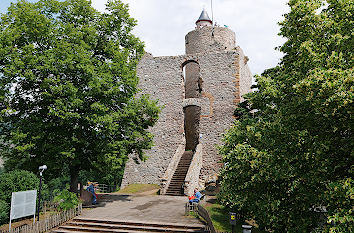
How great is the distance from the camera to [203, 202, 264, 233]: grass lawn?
9906 millimetres

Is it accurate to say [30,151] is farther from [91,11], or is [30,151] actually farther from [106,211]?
[91,11]

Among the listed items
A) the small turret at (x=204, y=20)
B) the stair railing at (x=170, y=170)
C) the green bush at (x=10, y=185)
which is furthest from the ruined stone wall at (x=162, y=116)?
the small turret at (x=204, y=20)

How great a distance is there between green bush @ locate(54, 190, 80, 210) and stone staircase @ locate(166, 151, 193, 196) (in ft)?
24.4

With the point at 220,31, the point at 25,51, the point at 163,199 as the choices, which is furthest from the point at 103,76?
the point at 220,31

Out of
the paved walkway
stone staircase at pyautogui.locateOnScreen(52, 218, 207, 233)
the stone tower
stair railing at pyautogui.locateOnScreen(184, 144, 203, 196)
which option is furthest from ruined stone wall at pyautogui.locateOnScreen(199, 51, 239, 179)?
stone staircase at pyautogui.locateOnScreen(52, 218, 207, 233)

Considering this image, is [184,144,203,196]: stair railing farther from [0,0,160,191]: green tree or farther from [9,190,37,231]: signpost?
[9,190,37,231]: signpost

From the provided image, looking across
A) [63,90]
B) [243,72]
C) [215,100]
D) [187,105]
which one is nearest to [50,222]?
[63,90]

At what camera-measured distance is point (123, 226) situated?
1058cm

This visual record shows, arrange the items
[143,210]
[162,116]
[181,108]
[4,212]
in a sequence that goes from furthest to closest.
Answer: [162,116]
[181,108]
[143,210]
[4,212]

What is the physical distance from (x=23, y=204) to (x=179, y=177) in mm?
11343

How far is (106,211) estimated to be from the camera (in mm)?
12945

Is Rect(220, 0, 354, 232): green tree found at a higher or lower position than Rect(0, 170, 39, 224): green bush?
higher

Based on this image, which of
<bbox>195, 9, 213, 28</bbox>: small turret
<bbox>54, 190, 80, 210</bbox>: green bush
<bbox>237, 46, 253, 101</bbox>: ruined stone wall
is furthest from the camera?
<bbox>195, 9, 213, 28</bbox>: small turret

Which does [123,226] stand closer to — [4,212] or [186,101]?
[4,212]
